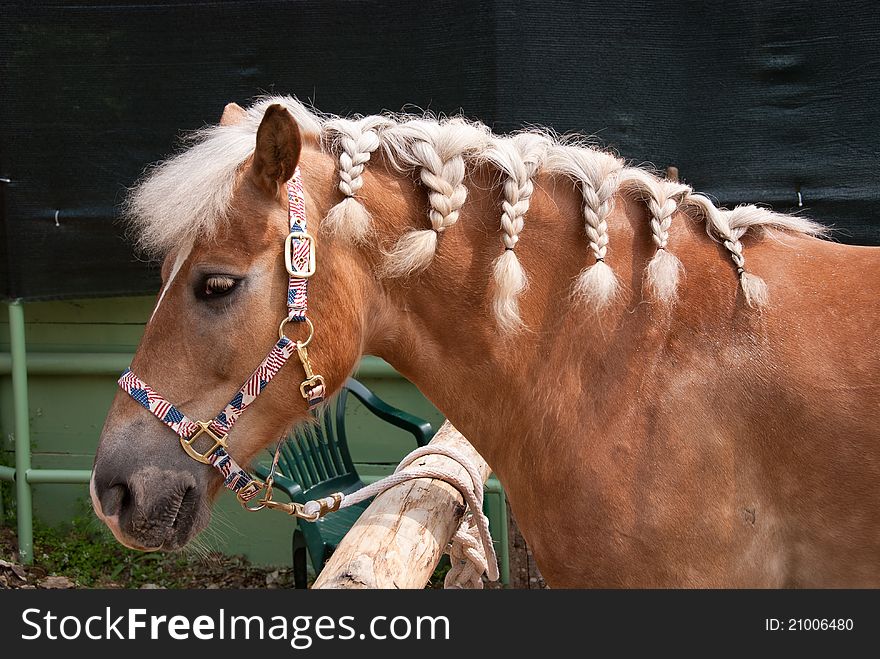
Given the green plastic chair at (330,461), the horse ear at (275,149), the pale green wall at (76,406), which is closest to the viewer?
the horse ear at (275,149)

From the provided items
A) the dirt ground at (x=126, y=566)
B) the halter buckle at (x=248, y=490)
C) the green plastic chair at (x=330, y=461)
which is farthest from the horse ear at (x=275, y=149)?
the dirt ground at (x=126, y=566)

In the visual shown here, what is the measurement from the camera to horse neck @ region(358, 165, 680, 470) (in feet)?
5.62

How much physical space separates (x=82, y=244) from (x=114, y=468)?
2.61 m

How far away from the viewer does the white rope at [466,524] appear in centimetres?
216

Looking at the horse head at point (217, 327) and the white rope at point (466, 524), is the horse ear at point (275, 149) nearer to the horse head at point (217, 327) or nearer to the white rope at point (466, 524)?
the horse head at point (217, 327)

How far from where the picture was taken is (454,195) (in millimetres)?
1732

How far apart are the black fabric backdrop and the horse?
1958mm

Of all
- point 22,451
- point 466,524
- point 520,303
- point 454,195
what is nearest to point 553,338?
point 520,303

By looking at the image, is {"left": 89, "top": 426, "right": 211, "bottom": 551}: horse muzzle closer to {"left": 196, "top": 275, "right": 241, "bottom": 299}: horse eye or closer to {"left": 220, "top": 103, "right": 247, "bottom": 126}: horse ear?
{"left": 196, "top": 275, "right": 241, "bottom": 299}: horse eye

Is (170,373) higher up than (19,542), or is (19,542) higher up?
(170,373)

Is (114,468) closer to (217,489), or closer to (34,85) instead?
(217,489)

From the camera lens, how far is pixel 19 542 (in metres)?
4.21

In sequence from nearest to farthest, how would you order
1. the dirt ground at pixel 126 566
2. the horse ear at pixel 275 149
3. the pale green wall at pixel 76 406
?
the horse ear at pixel 275 149 → the dirt ground at pixel 126 566 → the pale green wall at pixel 76 406

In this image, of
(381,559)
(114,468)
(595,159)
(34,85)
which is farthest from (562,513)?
(34,85)
